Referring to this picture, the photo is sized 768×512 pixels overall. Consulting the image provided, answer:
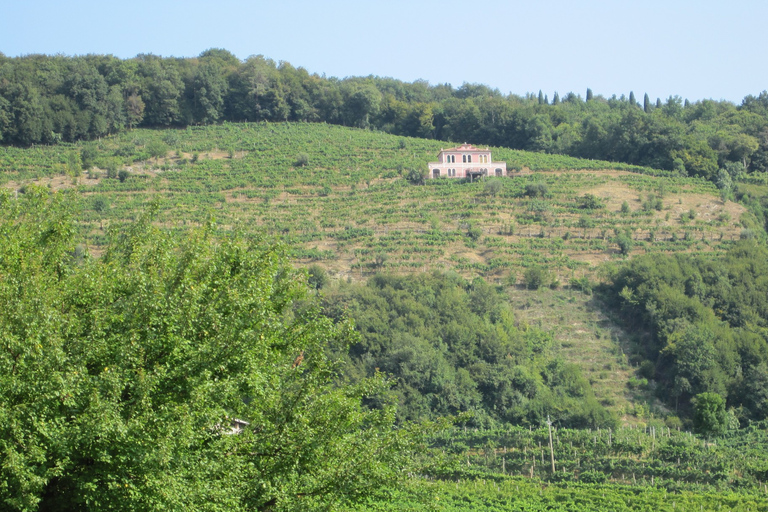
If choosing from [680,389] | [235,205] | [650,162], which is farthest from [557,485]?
[650,162]

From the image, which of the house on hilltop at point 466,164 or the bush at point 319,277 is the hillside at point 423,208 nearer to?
the bush at point 319,277

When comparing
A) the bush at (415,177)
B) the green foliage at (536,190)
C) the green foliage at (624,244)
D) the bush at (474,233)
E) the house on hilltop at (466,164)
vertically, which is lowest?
the green foliage at (624,244)

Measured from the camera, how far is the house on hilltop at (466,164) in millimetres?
80625

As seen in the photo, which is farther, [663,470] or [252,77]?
[252,77]

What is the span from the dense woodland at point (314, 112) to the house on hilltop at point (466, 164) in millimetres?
13837

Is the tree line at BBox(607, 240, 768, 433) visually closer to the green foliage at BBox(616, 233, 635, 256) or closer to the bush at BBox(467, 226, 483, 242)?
the green foliage at BBox(616, 233, 635, 256)

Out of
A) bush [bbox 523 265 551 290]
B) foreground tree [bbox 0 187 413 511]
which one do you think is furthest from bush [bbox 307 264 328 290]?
foreground tree [bbox 0 187 413 511]

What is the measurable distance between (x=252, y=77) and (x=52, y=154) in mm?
27533

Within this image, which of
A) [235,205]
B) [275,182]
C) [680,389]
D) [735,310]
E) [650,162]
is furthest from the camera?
[650,162]

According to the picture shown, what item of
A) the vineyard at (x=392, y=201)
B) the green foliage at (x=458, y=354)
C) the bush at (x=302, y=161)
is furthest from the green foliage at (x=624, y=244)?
the bush at (x=302, y=161)

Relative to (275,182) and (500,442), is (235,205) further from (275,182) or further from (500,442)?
(500,442)

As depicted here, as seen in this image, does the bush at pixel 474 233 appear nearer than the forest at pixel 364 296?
No

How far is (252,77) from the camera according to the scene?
9744cm

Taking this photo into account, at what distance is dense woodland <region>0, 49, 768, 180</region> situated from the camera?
83750 millimetres
